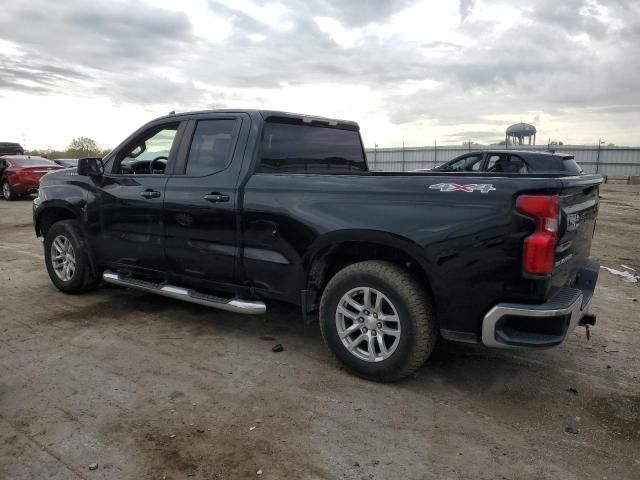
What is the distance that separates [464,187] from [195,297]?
Result: 8.00 feet

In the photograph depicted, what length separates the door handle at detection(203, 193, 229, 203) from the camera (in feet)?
13.4

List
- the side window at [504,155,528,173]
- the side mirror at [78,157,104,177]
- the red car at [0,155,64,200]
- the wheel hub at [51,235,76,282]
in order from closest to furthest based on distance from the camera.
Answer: the side mirror at [78,157,104,177], the wheel hub at [51,235,76,282], the side window at [504,155,528,173], the red car at [0,155,64,200]

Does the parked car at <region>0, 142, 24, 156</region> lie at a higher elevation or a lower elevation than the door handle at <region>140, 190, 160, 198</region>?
higher

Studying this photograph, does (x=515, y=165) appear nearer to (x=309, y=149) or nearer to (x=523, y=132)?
(x=309, y=149)

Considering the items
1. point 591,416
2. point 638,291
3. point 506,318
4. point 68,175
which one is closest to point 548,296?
point 506,318

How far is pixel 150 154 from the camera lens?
16.3 feet

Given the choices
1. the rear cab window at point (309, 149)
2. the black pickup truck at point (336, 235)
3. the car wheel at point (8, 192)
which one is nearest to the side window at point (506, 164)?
the rear cab window at point (309, 149)

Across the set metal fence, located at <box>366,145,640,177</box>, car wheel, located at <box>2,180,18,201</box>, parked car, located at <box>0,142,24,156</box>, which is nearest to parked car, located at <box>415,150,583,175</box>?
car wheel, located at <box>2,180,18,201</box>

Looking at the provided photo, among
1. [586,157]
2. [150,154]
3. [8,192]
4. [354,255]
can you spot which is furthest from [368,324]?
[586,157]

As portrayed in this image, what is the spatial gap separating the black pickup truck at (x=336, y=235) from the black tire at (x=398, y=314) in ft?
0.03

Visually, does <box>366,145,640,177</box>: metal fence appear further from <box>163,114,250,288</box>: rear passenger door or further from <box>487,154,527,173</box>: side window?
<box>163,114,250,288</box>: rear passenger door

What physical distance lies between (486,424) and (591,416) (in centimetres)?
69

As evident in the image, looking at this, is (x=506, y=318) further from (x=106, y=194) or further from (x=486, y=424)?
(x=106, y=194)

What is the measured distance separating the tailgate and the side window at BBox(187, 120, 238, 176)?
8.34 feet
